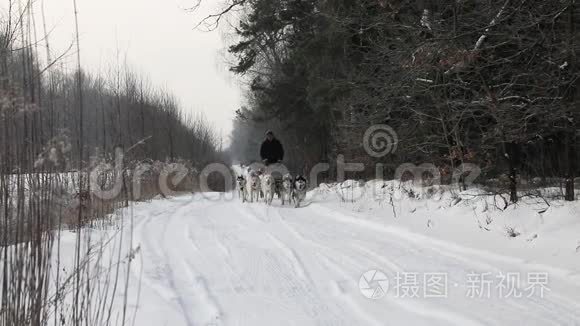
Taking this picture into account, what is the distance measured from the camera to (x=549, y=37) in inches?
300

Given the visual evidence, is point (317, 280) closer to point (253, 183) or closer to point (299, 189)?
point (299, 189)

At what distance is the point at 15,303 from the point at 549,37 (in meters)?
8.08

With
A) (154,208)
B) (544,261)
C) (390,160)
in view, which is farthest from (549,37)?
(154,208)

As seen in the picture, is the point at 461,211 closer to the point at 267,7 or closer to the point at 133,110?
the point at 133,110

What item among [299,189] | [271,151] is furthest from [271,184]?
[271,151]
